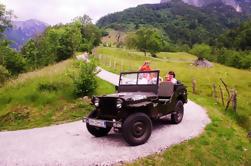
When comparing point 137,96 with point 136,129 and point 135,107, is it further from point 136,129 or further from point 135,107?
point 136,129

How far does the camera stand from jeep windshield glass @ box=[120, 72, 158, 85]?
1174cm

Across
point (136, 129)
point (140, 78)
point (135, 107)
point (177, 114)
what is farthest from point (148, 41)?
point (136, 129)

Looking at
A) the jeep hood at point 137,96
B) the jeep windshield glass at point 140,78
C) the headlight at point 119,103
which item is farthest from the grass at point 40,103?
the headlight at point 119,103

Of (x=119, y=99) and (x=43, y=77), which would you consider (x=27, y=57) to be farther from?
(x=119, y=99)

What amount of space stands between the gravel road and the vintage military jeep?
467 millimetres

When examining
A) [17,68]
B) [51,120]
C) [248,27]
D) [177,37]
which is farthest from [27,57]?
[177,37]

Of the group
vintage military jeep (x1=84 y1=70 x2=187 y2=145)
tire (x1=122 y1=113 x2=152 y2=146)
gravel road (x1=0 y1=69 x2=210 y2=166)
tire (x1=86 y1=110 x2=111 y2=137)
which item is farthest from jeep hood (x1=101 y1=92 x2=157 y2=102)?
gravel road (x1=0 y1=69 x2=210 y2=166)

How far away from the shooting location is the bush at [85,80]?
17.6 m

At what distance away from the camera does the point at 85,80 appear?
17.6 meters

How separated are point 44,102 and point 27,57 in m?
47.5

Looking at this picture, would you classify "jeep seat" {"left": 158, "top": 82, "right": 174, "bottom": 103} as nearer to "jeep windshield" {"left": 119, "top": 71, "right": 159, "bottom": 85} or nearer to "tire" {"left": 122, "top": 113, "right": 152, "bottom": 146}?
"jeep windshield" {"left": 119, "top": 71, "right": 159, "bottom": 85}

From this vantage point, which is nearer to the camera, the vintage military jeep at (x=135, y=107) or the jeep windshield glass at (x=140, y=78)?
the vintage military jeep at (x=135, y=107)

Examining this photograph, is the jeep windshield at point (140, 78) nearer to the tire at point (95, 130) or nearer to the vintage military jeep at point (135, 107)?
the vintage military jeep at point (135, 107)

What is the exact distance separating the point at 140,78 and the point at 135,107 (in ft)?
6.99
